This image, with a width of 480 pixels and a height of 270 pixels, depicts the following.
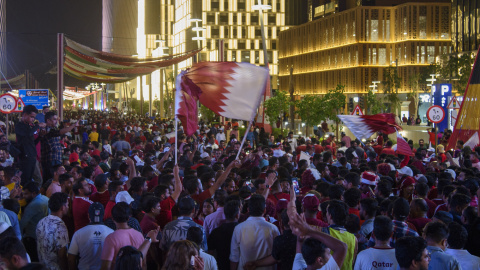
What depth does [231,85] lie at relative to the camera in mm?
10000

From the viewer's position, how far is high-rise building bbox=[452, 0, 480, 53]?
60.4 m

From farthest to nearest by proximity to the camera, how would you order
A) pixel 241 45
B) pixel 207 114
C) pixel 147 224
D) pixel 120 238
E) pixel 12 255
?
pixel 241 45 → pixel 207 114 → pixel 147 224 → pixel 120 238 → pixel 12 255

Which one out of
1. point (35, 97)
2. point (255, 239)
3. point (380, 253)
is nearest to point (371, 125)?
point (255, 239)

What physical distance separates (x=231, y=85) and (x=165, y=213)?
302 cm

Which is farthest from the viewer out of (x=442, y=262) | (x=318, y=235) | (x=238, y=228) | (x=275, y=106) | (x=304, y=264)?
(x=275, y=106)

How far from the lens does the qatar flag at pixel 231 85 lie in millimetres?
9812

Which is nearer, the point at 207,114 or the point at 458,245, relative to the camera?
the point at 458,245

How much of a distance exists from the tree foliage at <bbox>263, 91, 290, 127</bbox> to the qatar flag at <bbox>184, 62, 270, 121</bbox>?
26.0 meters

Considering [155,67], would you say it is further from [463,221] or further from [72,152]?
[463,221]

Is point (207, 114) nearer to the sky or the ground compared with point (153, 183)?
nearer to the sky

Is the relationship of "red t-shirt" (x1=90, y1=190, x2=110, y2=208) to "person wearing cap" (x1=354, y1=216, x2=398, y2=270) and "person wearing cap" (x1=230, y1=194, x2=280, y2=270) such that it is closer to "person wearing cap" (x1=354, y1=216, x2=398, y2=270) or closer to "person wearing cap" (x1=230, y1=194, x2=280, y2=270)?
"person wearing cap" (x1=230, y1=194, x2=280, y2=270)

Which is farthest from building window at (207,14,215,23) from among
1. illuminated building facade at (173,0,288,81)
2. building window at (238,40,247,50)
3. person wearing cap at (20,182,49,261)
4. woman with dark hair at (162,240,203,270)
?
woman with dark hair at (162,240,203,270)

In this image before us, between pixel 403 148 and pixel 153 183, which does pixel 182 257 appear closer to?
pixel 153 183

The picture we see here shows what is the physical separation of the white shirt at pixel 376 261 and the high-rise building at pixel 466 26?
58525mm
